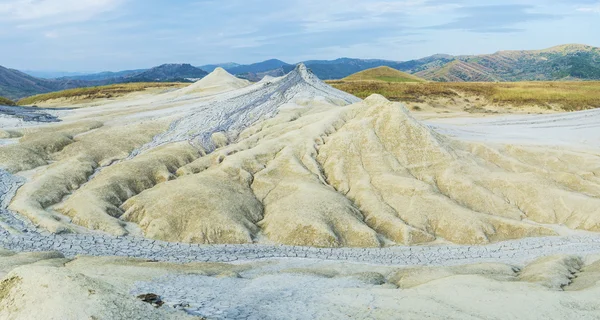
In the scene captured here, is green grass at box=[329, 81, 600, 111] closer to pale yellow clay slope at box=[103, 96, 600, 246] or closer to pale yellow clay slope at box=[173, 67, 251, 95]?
pale yellow clay slope at box=[173, 67, 251, 95]

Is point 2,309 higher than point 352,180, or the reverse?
point 2,309

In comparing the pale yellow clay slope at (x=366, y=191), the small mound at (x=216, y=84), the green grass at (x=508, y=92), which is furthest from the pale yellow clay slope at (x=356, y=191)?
the green grass at (x=508, y=92)

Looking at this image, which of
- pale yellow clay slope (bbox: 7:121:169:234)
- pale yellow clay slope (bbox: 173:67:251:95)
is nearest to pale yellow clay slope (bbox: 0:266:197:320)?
pale yellow clay slope (bbox: 7:121:169:234)

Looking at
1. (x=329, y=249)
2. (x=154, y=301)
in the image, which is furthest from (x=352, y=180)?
(x=154, y=301)

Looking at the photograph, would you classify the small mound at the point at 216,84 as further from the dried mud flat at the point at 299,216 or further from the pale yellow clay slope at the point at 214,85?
the dried mud flat at the point at 299,216

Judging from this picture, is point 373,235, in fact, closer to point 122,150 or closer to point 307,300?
point 307,300
